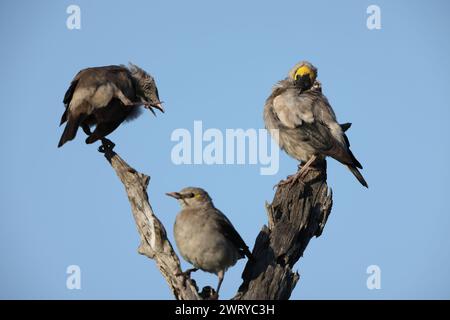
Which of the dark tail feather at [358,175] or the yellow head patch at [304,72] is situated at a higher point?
the yellow head patch at [304,72]

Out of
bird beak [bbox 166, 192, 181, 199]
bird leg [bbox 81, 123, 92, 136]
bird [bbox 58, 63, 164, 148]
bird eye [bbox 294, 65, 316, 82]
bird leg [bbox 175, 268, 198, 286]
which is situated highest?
bird eye [bbox 294, 65, 316, 82]

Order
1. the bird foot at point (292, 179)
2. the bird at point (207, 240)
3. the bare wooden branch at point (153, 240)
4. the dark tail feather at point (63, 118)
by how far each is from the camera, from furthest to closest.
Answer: the dark tail feather at point (63, 118), the bird foot at point (292, 179), the bird at point (207, 240), the bare wooden branch at point (153, 240)

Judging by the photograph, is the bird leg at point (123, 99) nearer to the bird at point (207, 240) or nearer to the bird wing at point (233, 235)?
the bird at point (207, 240)

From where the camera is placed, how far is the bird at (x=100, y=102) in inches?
444

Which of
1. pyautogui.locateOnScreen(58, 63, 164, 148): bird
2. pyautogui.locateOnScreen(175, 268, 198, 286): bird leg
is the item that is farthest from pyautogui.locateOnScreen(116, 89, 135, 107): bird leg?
pyautogui.locateOnScreen(175, 268, 198, 286): bird leg

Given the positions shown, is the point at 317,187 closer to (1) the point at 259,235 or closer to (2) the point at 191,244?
(1) the point at 259,235

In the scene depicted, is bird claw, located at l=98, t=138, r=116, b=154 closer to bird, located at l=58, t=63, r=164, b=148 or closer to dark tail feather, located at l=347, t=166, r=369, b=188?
bird, located at l=58, t=63, r=164, b=148

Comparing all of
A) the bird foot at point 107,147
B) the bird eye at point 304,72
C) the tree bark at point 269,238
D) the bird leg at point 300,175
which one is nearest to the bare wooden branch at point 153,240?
the tree bark at point 269,238

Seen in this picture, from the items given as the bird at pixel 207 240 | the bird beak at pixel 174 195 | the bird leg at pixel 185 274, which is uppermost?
the bird beak at pixel 174 195

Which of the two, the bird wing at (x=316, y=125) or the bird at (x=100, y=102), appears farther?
the bird at (x=100, y=102)

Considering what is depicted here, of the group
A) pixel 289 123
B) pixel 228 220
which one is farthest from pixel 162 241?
pixel 289 123

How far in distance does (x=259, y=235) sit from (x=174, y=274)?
1.14 m

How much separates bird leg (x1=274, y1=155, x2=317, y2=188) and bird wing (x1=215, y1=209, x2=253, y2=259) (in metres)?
1.37

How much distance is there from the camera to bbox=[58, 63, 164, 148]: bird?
11.3 meters
